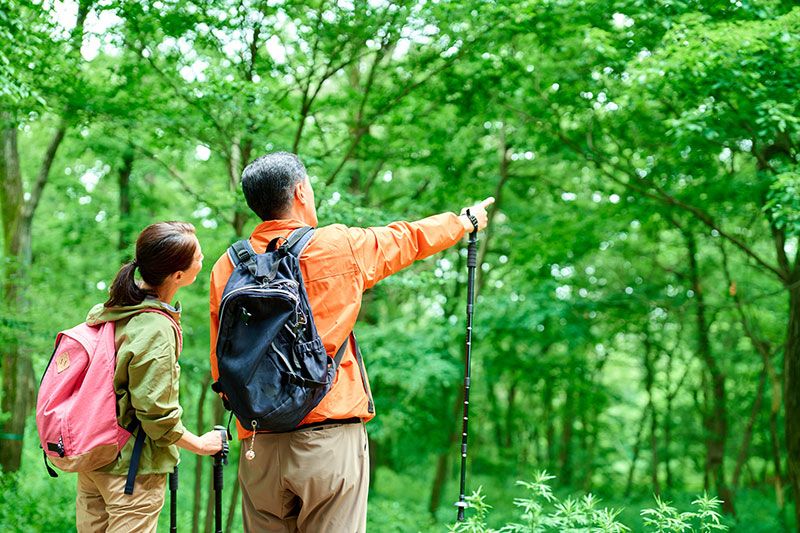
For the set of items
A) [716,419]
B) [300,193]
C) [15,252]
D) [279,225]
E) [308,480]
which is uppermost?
[15,252]

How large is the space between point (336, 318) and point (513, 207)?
8211 mm

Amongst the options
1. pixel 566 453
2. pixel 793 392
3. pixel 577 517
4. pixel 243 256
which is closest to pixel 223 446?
pixel 243 256

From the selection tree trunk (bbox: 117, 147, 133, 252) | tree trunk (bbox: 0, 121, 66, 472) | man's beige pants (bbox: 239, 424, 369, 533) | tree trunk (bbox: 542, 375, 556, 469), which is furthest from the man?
tree trunk (bbox: 542, 375, 556, 469)

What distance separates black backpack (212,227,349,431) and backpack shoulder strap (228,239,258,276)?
0.04 m

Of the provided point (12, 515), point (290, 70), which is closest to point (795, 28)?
point (290, 70)

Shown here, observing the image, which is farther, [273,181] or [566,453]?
[566,453]

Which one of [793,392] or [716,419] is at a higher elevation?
[793,392]

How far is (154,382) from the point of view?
6.95ft

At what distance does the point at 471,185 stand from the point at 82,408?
21.9 feet

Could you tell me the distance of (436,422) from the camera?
10398 mm

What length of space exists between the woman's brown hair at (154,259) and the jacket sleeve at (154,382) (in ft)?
0.51

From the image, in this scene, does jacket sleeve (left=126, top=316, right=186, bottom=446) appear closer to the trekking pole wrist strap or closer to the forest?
the trekking pole wrist strap

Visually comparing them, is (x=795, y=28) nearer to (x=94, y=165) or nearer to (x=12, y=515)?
(x=12, y=515)

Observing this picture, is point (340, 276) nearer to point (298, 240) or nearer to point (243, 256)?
point (298, 240)
